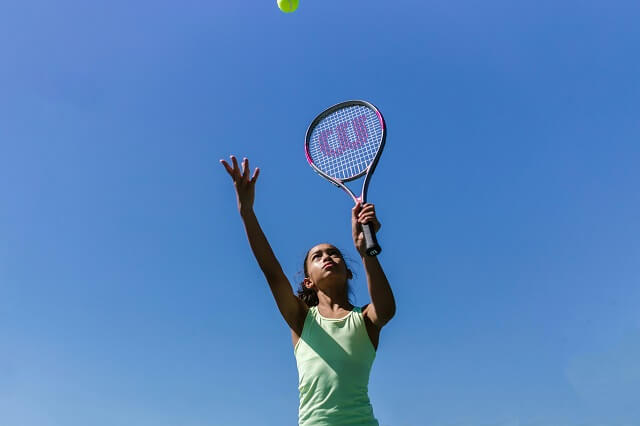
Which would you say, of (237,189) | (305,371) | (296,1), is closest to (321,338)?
(305,371)

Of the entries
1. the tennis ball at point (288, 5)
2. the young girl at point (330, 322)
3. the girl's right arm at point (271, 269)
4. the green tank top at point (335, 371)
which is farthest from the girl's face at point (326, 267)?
the tennis ball at point (288, 5)

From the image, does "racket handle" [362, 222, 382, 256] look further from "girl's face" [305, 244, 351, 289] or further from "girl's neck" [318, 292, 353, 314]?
"girl's neck" [318, 292, 353, 314]

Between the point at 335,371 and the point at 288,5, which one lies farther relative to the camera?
the point at 288,5

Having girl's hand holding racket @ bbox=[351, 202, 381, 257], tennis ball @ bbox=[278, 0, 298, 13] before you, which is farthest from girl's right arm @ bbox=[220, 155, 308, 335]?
tennis ball @ bbox=[278, 0, 298, 13]

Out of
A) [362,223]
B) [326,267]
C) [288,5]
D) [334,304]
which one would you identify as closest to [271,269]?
[326,267]

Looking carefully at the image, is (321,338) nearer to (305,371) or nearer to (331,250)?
(305,371)

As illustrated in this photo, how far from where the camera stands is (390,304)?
4832 mm

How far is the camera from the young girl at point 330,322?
14.8 feet

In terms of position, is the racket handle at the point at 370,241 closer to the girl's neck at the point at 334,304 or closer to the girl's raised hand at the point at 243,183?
the girl's neck at the point at 334,304

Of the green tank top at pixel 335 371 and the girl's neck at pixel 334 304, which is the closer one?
the green tank top at pixel 335 371

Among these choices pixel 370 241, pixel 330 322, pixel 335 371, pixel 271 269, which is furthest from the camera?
pixel 271 269

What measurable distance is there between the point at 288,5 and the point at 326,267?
536cm

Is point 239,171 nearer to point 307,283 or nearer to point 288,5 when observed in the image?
point 307,283

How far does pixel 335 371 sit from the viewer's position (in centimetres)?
458
